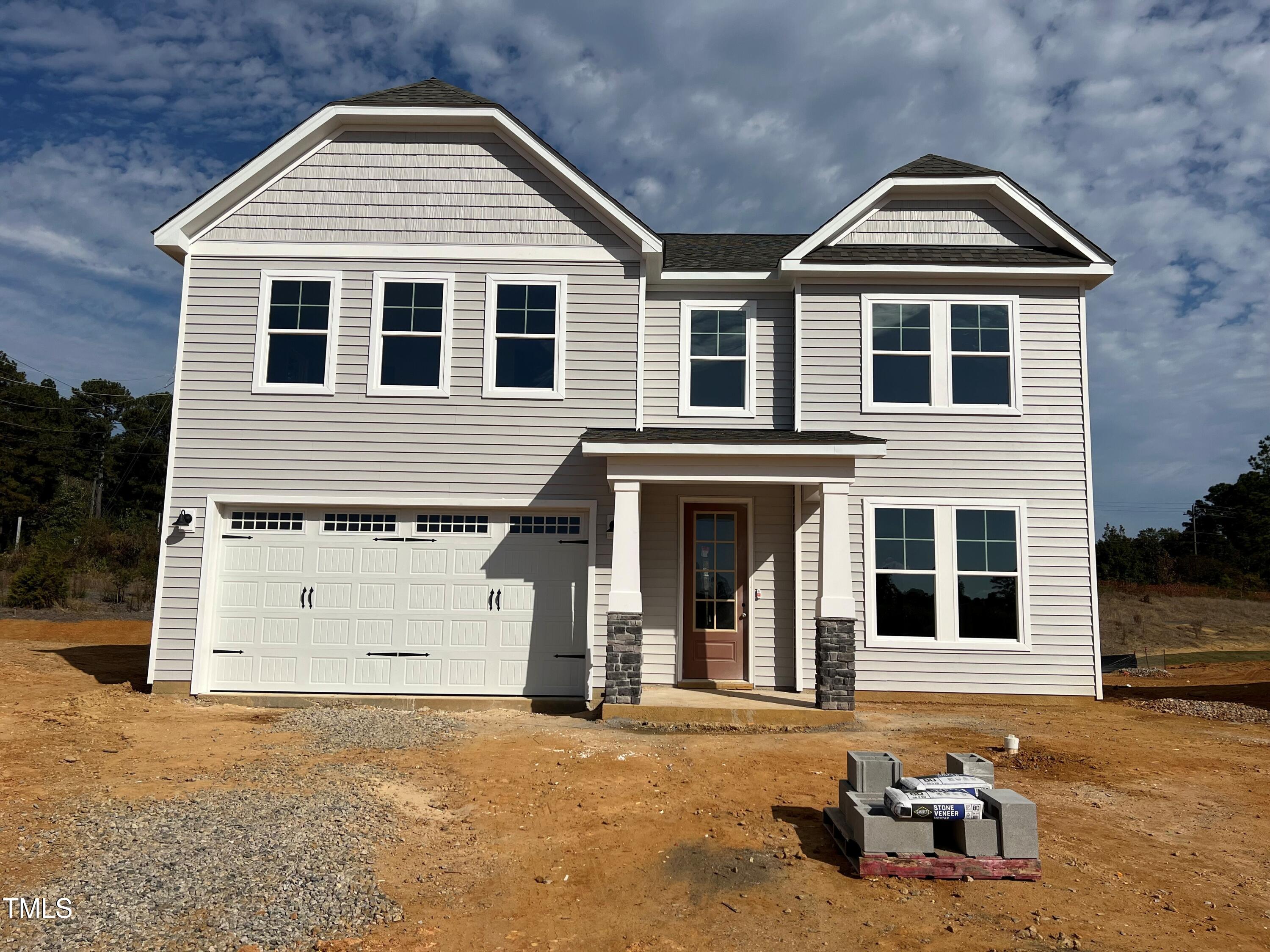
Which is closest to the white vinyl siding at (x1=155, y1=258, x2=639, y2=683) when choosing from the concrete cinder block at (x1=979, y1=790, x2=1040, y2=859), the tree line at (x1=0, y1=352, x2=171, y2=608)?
the concrete cinder block at (x1=979, y1=790, x2=1040, y2=859)

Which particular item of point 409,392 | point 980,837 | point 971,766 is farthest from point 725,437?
point 980,837

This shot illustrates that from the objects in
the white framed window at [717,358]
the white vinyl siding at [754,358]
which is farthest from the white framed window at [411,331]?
the white framed window at [717,358]

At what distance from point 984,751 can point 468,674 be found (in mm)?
6232

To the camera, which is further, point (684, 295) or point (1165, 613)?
point (1165, 613)

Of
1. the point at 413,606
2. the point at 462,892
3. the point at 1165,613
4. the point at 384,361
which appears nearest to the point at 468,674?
the point at 413,606

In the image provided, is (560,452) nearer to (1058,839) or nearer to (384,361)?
(384,361)

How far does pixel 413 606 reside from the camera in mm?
10438

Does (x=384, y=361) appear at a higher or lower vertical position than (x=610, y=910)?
higher

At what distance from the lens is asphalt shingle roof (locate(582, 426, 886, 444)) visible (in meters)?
9.53

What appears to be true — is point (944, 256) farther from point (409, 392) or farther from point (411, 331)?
point (409, 392)

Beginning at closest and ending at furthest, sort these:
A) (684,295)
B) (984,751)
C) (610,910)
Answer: (610,910) < (984,751) < (684,295)

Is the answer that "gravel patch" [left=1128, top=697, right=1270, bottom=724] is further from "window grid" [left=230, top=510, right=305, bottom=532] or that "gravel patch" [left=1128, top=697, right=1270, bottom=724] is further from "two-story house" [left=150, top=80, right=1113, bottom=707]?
"window grid" [left=230, top=510, right=305, bottom=532]

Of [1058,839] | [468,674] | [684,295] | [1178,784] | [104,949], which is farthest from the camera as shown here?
[684,295]

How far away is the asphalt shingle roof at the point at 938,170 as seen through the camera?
447 inches
